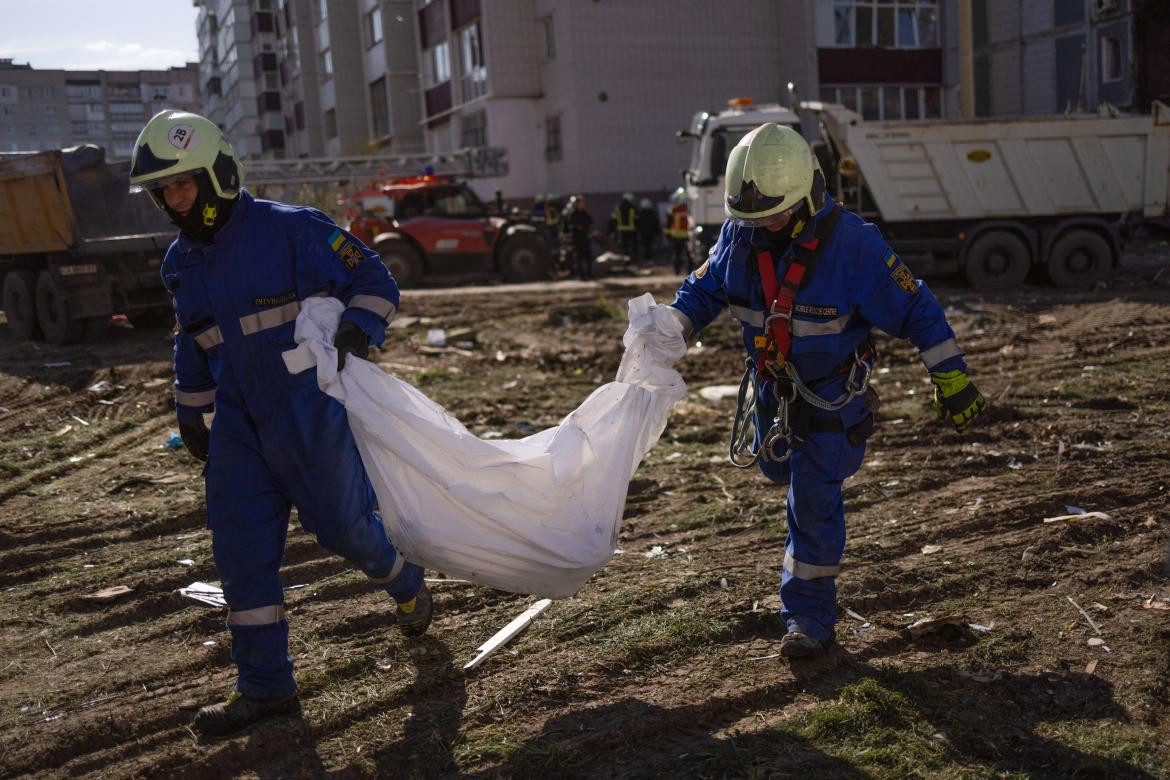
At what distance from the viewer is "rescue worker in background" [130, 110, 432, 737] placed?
145 inches

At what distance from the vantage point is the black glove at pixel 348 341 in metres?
3.69

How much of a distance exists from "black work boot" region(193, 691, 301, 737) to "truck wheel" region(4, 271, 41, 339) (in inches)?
470

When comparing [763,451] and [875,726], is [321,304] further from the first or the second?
[875,726]

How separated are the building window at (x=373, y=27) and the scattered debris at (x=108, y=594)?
1496 inches

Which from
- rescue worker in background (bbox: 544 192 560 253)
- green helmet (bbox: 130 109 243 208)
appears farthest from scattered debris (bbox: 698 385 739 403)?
rescue worker in background (bbox: 544 192 560 253)

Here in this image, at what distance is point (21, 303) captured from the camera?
1409 cm

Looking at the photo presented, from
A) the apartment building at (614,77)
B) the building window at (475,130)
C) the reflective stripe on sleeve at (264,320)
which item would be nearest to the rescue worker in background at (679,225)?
the apartment building at (614,77)

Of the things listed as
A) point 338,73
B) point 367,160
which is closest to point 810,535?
point 367,160

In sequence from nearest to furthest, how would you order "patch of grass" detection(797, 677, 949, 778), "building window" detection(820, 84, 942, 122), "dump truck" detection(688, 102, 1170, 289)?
1. "patch of grass" detection(797, 677, 949, 778)
2. "dump truck" detection(688, 102, 1170, 289)
3. "building window" detection(820, 84, 942, 122)

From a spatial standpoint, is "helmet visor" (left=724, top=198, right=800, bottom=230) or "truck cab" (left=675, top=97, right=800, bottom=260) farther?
"truck cab" (left=675, top=97, right=800, bottom=260)

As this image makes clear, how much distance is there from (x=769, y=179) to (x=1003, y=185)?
13330mm

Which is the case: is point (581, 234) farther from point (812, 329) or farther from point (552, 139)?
point (812, 329)

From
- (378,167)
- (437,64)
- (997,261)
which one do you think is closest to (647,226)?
(378,167)

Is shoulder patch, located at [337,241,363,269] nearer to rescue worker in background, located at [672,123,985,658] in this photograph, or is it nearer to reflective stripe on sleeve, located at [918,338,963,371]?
rescue worker in background, located at [672,123,985,658]
